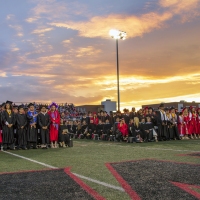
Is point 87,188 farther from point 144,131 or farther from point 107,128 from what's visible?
point 107,128

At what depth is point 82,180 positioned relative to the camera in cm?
602

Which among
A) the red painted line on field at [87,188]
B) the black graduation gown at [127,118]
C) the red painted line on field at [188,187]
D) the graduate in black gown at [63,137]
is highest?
the black graduation gown at [127,118]

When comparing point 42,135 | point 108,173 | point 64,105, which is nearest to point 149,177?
point 108,173

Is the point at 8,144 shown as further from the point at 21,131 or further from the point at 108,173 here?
the point at 108,173

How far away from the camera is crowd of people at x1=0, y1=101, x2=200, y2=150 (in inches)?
553

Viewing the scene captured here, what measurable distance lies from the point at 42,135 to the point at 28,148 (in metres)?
0.86

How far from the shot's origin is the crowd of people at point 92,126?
46.1ft

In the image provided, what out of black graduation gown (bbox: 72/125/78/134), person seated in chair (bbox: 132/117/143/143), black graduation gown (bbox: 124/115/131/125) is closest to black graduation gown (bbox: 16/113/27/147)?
person seated in chair (bbox: 132/117/143/143)

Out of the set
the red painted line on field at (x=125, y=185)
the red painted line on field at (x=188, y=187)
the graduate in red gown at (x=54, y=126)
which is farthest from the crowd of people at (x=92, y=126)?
the red painted line on field at (x=188, y=187)

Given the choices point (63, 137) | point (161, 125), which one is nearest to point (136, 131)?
point (161, 125)

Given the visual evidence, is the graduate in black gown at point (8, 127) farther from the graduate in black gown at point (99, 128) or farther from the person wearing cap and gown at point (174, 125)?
the person wearing cap and gown at point (174, 125)

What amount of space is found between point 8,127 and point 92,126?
29.4ft

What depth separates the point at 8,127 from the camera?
13.9m

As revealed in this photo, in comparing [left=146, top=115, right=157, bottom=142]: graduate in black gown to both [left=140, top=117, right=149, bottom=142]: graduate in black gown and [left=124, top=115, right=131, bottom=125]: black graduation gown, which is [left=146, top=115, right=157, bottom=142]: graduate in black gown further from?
[left=124, top=115, right=131, bottom=125]: black graduation gown
